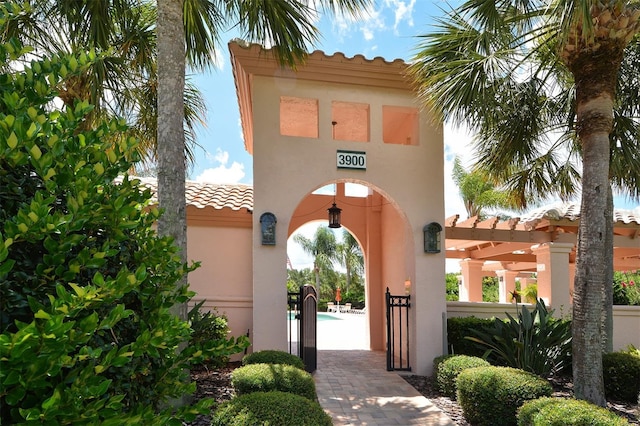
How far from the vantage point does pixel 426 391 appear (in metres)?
8.41

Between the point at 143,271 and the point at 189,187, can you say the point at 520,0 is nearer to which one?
the point at 143,271

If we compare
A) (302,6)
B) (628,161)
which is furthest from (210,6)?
(628,161)

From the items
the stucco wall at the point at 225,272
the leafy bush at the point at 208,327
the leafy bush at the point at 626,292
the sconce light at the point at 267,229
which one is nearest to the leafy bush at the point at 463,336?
the sconce light at the point at 267,229

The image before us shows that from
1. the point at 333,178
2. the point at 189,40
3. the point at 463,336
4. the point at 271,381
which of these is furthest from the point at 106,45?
the point at 463,336

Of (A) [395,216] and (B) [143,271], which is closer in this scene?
(B) [143,271]

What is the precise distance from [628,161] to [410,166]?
13.5ft

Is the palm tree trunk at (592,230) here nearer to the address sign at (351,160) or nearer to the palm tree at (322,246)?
the address sign at (351,160)

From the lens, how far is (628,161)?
29.0ft

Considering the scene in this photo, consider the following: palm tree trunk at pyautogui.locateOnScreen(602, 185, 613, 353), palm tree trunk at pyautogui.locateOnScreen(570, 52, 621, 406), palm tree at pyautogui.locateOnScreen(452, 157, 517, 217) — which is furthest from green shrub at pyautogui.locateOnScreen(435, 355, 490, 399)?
palm tree at pyautogui.locateOnScreen(452, 157, 517, 217)

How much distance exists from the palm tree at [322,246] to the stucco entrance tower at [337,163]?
3256 centimetres

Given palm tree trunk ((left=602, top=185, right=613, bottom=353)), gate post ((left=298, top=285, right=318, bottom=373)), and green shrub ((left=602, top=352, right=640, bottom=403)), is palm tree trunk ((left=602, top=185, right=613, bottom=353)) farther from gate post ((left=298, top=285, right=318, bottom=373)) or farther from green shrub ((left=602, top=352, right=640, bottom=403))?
gate post ((left=298, top=285, right=318, bottom=373))

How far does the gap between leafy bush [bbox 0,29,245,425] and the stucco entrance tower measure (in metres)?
6.71

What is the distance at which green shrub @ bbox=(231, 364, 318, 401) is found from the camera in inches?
223

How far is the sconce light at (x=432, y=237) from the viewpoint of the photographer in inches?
384
